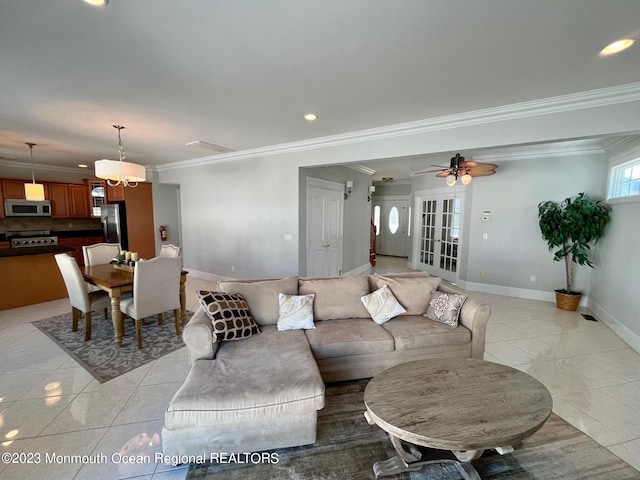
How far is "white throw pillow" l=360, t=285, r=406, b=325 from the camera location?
8.71 ft

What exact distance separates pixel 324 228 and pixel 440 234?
288 cm

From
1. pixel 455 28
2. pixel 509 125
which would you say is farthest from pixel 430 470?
pixel 509 125

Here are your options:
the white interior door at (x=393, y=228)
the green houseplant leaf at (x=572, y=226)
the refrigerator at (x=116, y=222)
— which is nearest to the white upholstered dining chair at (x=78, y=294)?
the refrigerator at (x=116, y=222)

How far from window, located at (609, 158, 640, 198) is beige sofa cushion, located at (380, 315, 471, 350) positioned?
3.25 meters

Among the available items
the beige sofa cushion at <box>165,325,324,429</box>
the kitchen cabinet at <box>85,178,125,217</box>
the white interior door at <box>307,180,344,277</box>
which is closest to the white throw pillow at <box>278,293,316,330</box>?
the beige sofa cushion at <box>165,325,324,429</box>

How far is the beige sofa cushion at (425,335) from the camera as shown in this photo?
240cm

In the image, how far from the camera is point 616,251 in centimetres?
A: 367

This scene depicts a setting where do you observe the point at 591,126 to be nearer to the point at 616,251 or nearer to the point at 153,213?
the point at 616,251

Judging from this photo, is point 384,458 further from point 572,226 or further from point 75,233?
point 75,233

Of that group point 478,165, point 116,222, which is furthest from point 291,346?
point 116,222

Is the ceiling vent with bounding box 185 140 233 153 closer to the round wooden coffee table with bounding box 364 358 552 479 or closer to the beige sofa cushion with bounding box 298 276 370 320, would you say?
the beige sofa cushion with bounding box 298 276 370 320

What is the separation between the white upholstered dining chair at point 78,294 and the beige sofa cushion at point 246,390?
2088mm

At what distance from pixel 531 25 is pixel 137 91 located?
10.7 feet

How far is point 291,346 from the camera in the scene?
2180 millimetres
